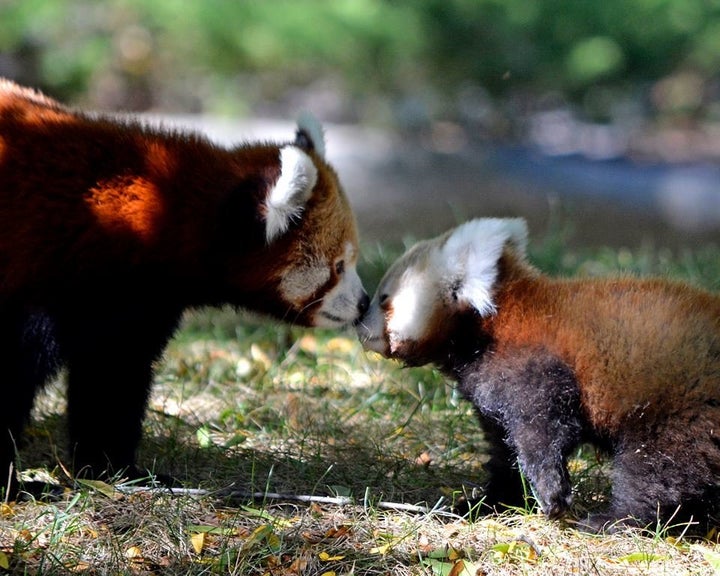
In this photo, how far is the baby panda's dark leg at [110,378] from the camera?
151 inches

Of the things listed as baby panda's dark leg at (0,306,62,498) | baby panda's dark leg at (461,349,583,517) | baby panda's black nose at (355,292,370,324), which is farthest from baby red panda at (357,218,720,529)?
baby panda's dark leg at (0,306,62,498)

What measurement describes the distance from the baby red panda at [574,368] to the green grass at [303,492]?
0.73 ft

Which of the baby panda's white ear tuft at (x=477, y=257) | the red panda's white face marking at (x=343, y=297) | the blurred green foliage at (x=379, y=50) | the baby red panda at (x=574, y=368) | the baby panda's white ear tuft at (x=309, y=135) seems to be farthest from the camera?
the blurred green foliage at (x=379, y=50)

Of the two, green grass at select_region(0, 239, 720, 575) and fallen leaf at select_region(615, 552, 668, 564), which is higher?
fallen leaf at select_region(615, 552, 668, 564)

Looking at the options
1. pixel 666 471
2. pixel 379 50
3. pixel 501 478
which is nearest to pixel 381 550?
pixel 501 478

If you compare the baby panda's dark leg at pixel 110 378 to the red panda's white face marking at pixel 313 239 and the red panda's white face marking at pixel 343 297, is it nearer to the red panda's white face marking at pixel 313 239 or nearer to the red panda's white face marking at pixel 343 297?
the red panda's white face marking at pixel 313 239

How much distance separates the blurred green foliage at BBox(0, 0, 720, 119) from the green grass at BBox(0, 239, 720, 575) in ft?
35.7

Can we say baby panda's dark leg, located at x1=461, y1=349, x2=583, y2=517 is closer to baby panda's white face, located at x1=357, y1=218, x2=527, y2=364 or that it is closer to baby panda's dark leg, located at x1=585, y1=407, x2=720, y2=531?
baby panda's dark leg, located at x1=585, y1=407, x2=720, y2=531

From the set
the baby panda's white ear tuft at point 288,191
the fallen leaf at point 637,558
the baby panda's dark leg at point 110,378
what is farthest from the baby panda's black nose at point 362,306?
the fallen leaf at point 637,558

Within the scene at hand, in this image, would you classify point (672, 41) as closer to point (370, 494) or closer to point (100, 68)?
point (100, 68)

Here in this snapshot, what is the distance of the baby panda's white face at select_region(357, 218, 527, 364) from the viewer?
4012 mm

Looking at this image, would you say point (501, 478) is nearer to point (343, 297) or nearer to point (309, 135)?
point (343, 297)

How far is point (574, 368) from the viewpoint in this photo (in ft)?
12.1

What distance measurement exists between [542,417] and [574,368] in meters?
0.24
